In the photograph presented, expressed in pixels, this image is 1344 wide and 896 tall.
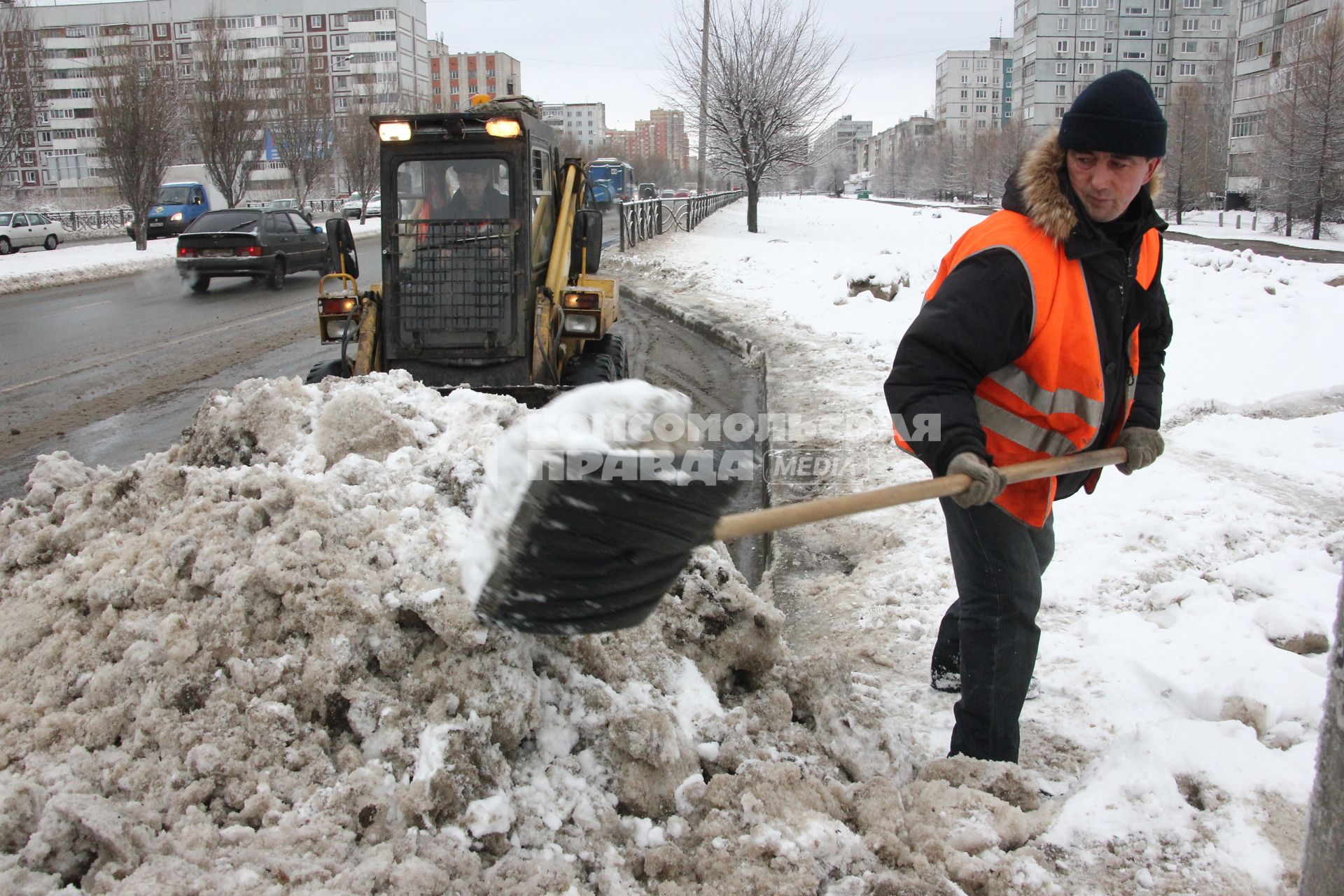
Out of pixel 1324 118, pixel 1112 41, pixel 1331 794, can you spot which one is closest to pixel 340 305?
pixel 1331 794

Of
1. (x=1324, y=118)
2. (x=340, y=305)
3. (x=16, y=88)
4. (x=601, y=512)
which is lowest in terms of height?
(x=601, y=512)

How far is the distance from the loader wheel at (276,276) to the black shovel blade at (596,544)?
17705mm

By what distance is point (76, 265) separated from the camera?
22703 mm

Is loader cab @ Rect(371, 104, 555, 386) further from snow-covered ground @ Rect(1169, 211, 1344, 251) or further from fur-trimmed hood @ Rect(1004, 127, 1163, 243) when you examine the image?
snow-covered ground @ Rect(1169, 211, 1344, 251)

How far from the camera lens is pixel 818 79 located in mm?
31438

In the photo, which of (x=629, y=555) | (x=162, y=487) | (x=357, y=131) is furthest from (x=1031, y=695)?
(x=357, y=131)

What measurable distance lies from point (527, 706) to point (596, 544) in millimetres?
635

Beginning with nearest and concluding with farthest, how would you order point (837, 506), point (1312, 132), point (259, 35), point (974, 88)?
1. point (837, 506)
2. point (1312, 132)
3. point (259, 35)
4. point (974, 88)

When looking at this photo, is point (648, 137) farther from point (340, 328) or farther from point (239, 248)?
point (340, 328)

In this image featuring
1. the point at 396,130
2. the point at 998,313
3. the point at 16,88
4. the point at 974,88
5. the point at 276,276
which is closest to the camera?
the point at 998,313

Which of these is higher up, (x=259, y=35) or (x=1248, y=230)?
(x=259, y=35)

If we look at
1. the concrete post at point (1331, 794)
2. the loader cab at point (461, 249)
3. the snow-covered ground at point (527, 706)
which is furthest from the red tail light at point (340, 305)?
the concrete post at point (1331, 794)

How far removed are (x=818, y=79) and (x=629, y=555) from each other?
1270 inches

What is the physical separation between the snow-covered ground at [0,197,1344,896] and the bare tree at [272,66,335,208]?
37597mm
